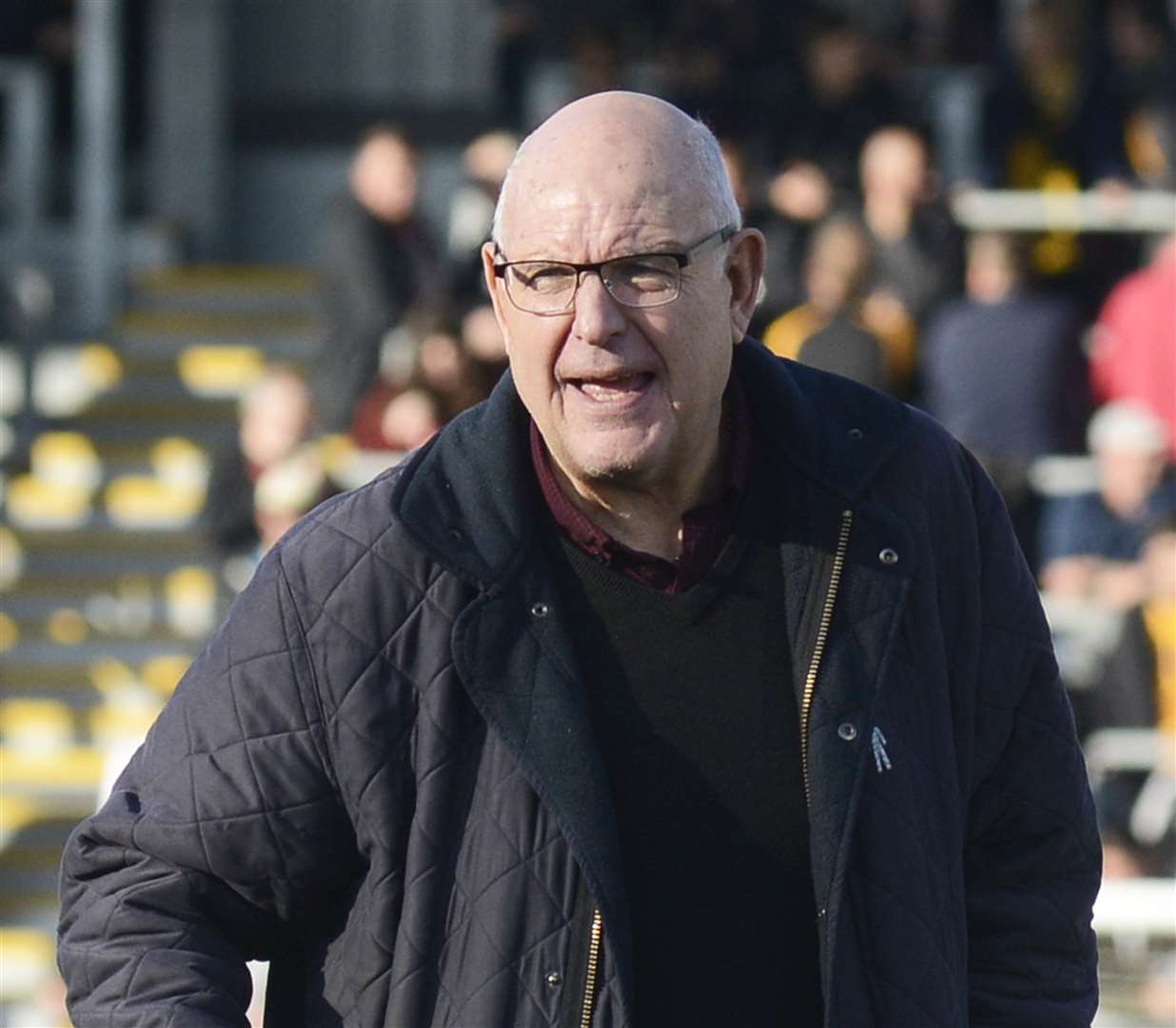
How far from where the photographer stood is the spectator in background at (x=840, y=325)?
866 centimetres

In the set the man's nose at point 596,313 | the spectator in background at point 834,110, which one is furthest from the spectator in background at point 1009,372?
the man's nose at point 596,313

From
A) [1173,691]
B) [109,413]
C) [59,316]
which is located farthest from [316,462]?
[59,316]

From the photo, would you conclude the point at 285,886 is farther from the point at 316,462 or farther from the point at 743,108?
the point at 743,108

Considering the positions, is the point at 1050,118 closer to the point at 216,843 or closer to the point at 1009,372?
the point at 1009,372

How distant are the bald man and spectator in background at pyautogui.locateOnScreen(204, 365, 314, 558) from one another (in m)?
5.93

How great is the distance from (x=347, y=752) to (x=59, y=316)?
9.98 meters

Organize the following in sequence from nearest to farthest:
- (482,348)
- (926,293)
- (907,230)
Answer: (482,348)
(926,293)
(907,230)

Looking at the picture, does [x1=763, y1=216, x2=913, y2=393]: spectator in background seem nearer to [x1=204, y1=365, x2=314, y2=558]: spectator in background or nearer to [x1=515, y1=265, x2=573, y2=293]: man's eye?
[x1=204, y1=365, x2=314, y2=558]: spectator in background

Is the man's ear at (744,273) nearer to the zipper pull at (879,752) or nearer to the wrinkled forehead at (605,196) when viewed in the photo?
the wrinkled forehead at (605,196)

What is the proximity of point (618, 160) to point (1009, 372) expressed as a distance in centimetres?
628

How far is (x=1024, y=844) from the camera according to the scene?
119 inches

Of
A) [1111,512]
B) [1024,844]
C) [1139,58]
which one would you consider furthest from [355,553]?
[1139,58]

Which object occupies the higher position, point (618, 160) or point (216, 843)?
point (618, 160)

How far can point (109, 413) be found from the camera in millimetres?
11805
